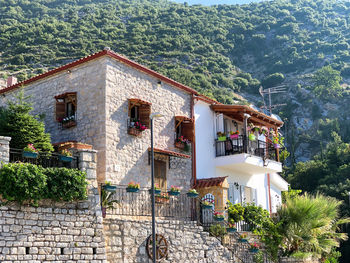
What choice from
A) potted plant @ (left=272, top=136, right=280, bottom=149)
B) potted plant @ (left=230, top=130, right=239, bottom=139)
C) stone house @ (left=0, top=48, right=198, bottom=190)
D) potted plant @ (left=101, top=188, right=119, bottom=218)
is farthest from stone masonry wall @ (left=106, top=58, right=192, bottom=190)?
potted plant @ (left=272, top=136, right=280, bottom=149)

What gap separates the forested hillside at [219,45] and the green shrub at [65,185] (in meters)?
36.5

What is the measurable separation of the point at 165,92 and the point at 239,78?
195ft

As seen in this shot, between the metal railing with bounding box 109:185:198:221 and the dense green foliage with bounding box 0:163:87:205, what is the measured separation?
278cm

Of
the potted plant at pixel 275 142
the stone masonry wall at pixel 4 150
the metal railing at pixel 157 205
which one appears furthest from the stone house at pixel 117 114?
the potted plant at pixel 275 142

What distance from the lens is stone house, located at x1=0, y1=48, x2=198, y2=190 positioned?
752 inches

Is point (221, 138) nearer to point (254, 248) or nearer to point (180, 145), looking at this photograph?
point (180, 145)

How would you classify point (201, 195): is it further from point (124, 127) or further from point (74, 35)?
point (74, 35)

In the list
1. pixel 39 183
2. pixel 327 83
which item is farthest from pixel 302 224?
pixel 327 83

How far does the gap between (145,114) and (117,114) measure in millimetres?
1566

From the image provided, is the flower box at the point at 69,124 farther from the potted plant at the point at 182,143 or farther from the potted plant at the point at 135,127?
the potted plant at the point at 182,143

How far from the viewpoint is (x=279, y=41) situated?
92.4 meters

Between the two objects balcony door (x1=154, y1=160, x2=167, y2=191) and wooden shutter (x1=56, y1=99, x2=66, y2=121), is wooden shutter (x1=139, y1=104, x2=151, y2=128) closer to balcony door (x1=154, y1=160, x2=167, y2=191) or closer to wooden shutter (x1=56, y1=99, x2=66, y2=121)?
→ balcony door (x1=154, y1=160, x2=167, y2=191)

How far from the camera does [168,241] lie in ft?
58.3

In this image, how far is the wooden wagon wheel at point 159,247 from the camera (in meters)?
16.8
